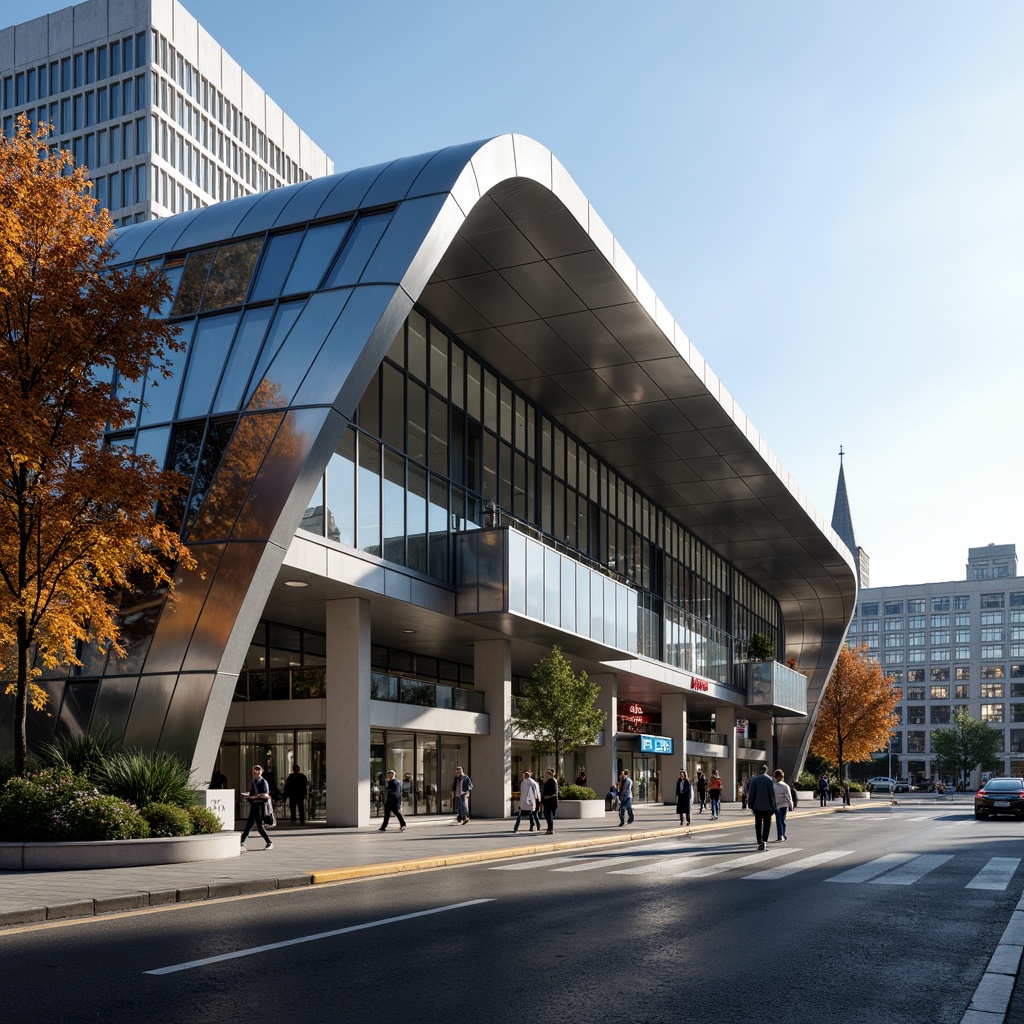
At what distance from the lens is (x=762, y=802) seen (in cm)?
2425

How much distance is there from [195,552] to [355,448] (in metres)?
6.45

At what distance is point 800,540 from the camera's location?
6038 cm

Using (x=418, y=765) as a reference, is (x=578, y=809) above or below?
below

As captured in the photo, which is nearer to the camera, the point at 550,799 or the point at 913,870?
the point at 913,870

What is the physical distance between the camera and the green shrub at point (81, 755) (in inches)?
779

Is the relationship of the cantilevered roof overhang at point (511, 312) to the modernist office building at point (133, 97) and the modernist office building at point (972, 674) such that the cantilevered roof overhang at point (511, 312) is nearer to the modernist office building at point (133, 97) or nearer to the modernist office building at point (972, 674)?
the modernist office building at point (133, 97)

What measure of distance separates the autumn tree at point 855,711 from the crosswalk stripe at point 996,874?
5261 centimetres

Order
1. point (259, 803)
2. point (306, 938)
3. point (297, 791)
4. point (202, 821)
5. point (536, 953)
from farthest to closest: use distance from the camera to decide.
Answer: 1. point (297, 791)
2. point (259, 803)
3. point (202, 821)
4. point (306, 938)
5. point (536, 953)

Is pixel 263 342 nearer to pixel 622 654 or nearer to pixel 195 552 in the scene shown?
pixel 195 552

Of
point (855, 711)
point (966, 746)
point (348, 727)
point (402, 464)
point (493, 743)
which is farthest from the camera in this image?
point (966, 746)

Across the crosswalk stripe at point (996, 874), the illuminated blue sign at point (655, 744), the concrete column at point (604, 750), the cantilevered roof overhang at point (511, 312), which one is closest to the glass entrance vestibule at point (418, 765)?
the concrete column at point (604, 750)

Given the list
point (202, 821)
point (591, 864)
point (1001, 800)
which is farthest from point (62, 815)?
point (1001, 800)

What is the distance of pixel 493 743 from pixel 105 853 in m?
19.3

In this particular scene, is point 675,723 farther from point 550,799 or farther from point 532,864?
point 532,864
